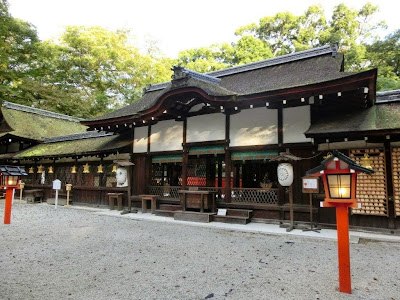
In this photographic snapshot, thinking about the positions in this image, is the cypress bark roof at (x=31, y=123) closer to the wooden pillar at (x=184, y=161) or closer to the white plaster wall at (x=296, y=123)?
the wooden pillar at (x=184, y=161)

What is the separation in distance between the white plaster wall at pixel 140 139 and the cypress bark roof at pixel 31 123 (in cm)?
1029

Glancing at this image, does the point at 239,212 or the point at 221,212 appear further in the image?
the point at 221,212

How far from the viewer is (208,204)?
955 cm

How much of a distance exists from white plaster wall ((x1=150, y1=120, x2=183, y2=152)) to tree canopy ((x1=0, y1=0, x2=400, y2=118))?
1422cm

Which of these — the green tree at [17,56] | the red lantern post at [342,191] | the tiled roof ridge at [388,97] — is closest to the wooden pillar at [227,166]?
the tiled roof ridge at [388,97]

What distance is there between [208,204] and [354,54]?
20.4m

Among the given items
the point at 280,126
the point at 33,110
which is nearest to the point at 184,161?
the point at 280,126

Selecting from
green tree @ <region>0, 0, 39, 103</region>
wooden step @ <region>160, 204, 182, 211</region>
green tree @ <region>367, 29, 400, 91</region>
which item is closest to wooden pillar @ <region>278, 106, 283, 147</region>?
wooden step @ <region>160, 204, 182, 211</region>

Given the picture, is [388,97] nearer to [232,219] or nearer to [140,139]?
[232,219]

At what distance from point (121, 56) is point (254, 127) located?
73.7 ft

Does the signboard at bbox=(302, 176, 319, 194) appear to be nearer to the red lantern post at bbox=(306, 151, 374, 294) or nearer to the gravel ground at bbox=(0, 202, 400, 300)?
the gravel ground at bbox=(0, 202, 400, 300)

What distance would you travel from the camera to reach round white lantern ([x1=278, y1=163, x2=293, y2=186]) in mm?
7828

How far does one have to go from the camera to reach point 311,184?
24.4 feet

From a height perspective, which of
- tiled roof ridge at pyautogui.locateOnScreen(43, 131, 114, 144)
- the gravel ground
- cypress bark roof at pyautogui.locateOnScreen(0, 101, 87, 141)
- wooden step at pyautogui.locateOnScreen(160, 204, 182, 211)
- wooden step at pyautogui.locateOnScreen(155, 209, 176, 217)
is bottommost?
the gravel ground
